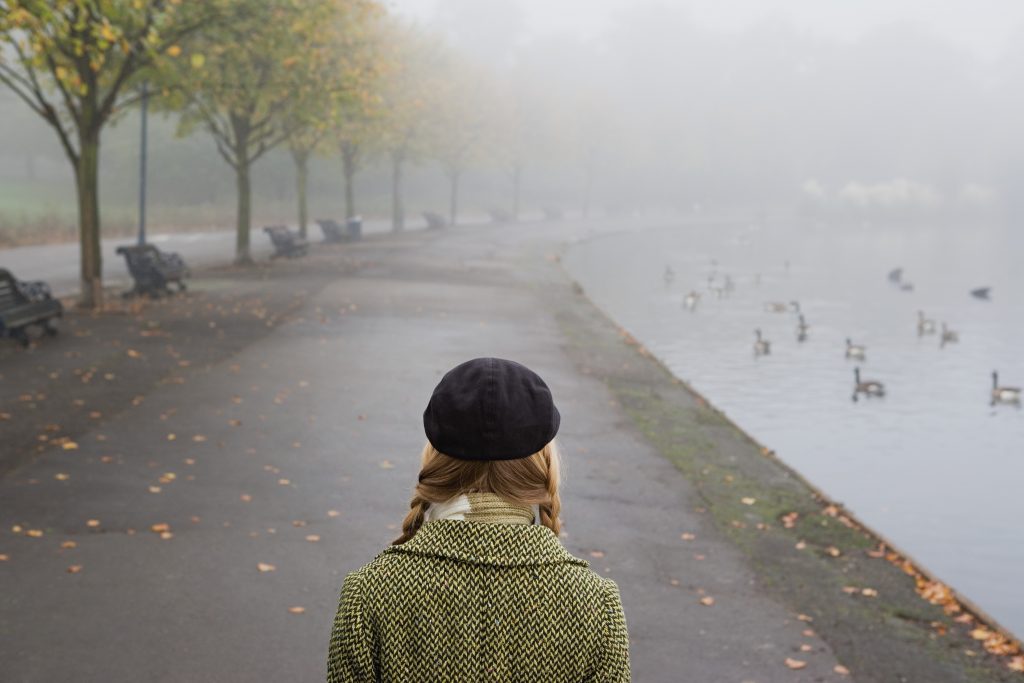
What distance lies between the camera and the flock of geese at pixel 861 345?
21.9 metres

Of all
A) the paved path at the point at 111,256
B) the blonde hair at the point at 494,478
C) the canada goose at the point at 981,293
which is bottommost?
the canada goose at the point at 981,293

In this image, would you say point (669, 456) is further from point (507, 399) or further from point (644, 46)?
point (644, 46)

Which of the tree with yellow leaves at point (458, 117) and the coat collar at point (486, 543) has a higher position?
Result: the tree with yellow leaves at point (458, 117)

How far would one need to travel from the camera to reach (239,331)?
65.2 feet

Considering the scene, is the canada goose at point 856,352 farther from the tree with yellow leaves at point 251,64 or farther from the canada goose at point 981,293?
the canada goose at point 981,293

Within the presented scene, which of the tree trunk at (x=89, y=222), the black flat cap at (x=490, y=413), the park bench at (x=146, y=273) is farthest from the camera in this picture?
the park bench at (x=146, y=273)

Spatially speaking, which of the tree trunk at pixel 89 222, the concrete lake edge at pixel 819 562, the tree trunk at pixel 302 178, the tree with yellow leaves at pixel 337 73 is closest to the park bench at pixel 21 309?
the tree trunk at pixel 89 222

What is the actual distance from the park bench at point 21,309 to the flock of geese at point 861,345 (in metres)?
14.5

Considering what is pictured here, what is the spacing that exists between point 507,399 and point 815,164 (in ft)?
498

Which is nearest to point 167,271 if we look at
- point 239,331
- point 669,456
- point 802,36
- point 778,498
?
point 239,331

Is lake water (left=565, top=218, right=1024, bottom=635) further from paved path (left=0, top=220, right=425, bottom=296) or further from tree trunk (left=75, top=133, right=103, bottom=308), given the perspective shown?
paved path (left=0, top=220, right=425, bottom=296)

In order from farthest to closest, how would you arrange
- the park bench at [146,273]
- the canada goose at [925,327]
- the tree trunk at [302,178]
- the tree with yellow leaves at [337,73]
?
the tree trunk at [302,178], the canada goose at [925,327], the tree with yellow leaves at [337,73], the park bench at [146,273]

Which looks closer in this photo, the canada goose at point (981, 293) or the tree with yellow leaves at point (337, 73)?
the tree with yellow leaves at point (337, 73)

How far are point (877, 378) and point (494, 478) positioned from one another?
23.2 metres
